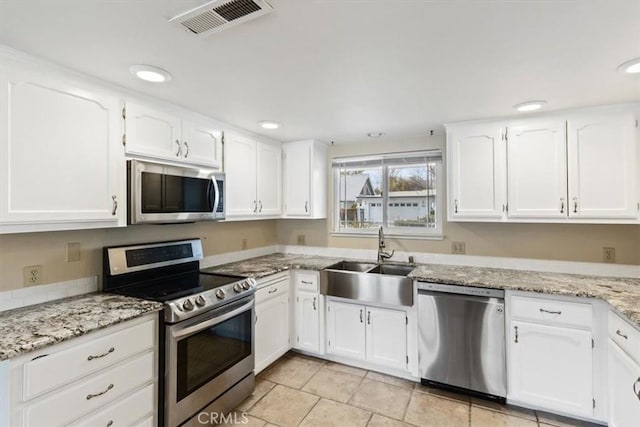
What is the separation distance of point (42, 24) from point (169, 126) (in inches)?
38.7

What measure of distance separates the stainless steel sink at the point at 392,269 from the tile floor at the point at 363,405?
949mm

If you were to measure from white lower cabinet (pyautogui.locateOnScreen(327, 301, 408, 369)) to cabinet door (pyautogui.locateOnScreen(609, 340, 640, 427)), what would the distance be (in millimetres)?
1305

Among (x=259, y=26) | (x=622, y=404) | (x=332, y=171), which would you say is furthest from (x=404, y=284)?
(x=259, y=26)

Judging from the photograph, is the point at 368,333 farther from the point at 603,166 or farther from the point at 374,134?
the point at 603,166

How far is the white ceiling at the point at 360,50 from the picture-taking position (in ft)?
4.14

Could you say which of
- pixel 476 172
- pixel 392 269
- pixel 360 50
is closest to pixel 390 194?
pixel 392 269

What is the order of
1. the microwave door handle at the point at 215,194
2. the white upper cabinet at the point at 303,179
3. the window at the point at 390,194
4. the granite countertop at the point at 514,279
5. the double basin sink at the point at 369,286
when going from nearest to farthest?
the granite countertop at the point at 514,279 < the microwave door handle at the point at 215,194 < the double basin sink at the point at 369,286 < the window at the point at 390,194 < the white upper cabinet at the point at 303,179

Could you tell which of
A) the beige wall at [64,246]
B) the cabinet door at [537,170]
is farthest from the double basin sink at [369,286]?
the beige wall at [64,246]

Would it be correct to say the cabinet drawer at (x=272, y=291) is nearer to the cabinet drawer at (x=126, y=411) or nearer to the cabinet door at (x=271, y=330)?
the cabinet door at (x=271, y=330)

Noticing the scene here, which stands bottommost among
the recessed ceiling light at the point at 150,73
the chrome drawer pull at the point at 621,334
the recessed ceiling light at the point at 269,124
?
the chrome drawer pull at the point at 621,334

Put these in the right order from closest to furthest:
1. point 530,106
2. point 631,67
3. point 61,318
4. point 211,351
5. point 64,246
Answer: point 61,318 < point 631,67 < point 64,246 < point 211,351 < point 530,106

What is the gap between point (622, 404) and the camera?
5.93 ft

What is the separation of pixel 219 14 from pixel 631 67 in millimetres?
2141

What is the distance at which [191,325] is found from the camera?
195 centimetres
